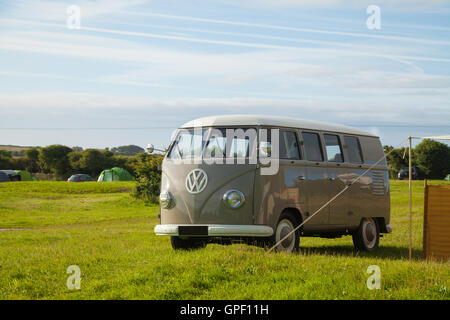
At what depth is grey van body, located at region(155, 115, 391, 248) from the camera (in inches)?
429

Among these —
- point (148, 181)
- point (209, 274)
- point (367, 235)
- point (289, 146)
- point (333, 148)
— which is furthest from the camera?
point (148, 181)

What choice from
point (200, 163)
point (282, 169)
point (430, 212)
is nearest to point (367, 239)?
point (430, 212)

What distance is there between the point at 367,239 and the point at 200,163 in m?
5.23

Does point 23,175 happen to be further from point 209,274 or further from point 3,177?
point 209,274

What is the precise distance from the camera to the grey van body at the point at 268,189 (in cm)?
1091

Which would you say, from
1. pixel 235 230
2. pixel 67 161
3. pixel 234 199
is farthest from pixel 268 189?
pixel 67 161

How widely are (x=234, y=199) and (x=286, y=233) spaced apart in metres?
1.32

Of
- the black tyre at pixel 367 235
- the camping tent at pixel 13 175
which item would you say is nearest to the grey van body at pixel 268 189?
the black tyre at pixel 367 235

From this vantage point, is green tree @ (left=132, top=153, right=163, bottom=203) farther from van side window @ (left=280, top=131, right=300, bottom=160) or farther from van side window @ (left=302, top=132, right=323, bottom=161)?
van side window @ (left=280, top=131, right=300, bottom=160)

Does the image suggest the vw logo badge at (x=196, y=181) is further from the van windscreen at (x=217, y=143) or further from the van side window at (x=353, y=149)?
the van side window at (x=353, y=149)

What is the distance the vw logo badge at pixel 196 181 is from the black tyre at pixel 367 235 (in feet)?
15.0

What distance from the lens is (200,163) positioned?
443 inches

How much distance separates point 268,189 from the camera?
11.0 meters

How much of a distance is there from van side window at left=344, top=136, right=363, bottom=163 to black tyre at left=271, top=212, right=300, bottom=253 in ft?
8.90
